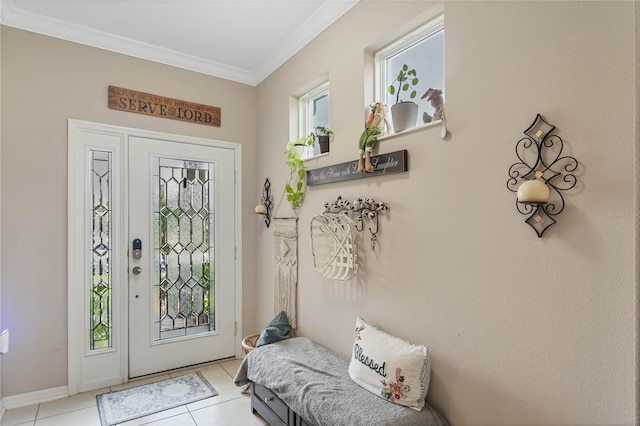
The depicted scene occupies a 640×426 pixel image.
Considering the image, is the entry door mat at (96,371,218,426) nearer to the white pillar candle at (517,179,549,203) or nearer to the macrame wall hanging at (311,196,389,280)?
the macrame wall hanging at (311,196,389,280)

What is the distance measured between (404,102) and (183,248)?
233 cm

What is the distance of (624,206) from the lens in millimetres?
1180

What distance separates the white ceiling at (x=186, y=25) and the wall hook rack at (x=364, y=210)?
1314 millimetres

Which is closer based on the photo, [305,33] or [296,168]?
[305,33]

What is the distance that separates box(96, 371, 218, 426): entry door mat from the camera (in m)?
2.49

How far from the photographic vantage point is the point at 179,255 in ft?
10.7

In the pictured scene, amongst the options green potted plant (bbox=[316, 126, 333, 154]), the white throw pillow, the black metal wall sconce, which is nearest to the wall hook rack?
green potted plant (bbox=[316, 126, 333, 154])

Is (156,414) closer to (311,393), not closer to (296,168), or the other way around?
(311,393)

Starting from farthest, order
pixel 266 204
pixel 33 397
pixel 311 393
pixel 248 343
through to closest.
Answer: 1. pixel 266 204
2. pixel 248 343
3. pixel 33 397
4. pixel 311 393

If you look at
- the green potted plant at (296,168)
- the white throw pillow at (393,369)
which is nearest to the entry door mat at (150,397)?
the white throw pillow at (393,369)

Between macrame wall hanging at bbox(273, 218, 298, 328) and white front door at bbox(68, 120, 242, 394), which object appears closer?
white front door at bbox(68, 120, 242, 394)

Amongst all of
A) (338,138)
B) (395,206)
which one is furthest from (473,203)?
(338,138)

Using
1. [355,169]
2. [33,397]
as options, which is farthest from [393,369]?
[33,397]

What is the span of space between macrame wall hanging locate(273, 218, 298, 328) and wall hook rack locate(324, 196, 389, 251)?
26.3 inches
